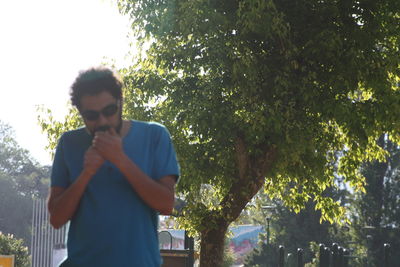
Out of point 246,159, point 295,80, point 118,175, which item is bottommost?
point 118,175

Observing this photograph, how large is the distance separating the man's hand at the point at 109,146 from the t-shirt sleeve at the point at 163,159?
16 centimetres

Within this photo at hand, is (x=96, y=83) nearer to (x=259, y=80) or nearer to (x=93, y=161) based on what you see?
(x=93, y=161)

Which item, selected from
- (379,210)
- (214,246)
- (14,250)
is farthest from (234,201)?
(379,210)

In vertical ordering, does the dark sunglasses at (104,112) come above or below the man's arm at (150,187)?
above

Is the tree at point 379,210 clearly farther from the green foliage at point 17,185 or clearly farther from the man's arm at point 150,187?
the green foliage at point 17,185

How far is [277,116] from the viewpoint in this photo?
49.2 ft

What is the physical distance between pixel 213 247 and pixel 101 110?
14.6 meters

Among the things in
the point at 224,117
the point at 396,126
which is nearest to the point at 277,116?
the point at 224,117

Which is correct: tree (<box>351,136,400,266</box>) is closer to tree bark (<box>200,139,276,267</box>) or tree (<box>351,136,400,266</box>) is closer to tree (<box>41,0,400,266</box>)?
tree bark (<box>200,139,276,267</box>)

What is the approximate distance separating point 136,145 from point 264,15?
12.1 meters

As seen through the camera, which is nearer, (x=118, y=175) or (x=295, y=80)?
(x=118, y=175)

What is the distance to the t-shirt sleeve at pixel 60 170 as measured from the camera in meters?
2.79

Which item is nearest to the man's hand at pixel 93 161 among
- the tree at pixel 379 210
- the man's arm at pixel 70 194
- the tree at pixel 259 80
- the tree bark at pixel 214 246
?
the man's arm at pixel 70 194

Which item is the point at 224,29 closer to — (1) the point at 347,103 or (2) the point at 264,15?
(2) the point at 264,15
